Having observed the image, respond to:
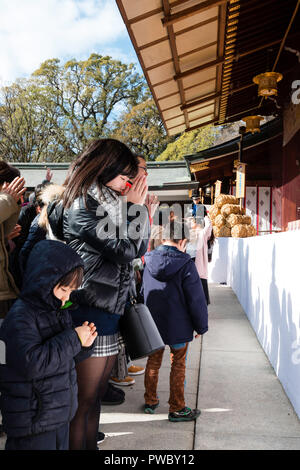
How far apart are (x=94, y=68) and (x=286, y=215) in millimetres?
29603

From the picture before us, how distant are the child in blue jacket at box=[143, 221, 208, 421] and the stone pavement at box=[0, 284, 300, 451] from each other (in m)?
0.17

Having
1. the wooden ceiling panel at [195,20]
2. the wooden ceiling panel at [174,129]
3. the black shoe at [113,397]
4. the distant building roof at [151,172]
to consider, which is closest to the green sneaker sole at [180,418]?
the black shoe at [113,397]

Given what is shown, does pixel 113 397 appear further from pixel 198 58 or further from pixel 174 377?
pixel 198 58

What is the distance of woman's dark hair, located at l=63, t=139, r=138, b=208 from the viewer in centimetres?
193

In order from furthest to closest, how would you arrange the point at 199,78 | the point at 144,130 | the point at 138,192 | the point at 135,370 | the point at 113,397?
the point at 144,130, the point at 199,78, the point at 135,370, the point at 113,397, the point at 138,192

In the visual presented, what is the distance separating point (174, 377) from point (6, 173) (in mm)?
1870

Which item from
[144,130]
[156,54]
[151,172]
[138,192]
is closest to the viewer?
[138,192]

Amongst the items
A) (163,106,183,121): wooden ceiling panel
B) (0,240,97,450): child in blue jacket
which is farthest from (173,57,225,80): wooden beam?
(0,240,97,450): child in blue jacket

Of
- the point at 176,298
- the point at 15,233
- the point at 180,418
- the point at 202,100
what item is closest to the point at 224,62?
the point at 202,100

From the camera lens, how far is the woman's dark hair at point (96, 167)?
1935mm

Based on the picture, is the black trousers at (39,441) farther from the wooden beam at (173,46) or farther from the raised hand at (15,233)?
the wooden beam at (173,46)

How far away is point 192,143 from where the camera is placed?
29.5 meters

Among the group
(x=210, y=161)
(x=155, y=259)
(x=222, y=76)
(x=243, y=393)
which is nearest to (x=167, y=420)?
(x=243, y=393)
